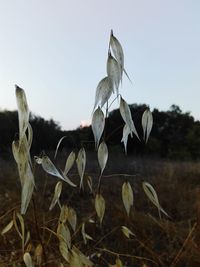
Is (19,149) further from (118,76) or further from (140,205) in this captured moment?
(140,205)

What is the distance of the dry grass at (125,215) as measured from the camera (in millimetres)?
1870

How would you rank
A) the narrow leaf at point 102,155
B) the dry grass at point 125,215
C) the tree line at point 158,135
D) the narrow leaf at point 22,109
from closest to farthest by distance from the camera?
the narrow leaf at point 22,109, the narrow leaf at point 102,155, the dry grass at point 125,215, the tree line at point 158,135

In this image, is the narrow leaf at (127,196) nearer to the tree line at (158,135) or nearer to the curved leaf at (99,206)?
the curved leaf at (99,206)

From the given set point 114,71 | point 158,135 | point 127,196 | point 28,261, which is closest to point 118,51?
point 114,71

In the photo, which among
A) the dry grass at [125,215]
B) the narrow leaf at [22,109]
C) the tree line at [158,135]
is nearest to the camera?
the narrow leaf at [22,109]

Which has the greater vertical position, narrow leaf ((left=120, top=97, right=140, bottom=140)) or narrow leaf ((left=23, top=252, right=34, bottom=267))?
narrow leaf ((left=120, top=97, right=140, bottom=140))

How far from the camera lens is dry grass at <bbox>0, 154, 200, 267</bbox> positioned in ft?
6.13

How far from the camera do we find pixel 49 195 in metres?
5.69

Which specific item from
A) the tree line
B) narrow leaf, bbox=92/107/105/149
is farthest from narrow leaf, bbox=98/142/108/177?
the tree line

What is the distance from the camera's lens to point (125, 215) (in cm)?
289

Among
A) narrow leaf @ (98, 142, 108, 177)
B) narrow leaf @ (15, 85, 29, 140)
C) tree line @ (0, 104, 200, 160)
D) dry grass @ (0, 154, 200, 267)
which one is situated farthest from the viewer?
tree line @ (0, 104, 200, 160)

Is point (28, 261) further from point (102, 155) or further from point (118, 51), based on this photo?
point (118, 51)

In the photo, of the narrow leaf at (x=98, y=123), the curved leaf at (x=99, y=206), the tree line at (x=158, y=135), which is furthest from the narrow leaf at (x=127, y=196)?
the tree line at (x=158, y=135)

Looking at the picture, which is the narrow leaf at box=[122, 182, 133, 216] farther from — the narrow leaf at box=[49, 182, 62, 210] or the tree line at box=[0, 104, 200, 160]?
the tree line at box=[0, 104, 200, 160]
